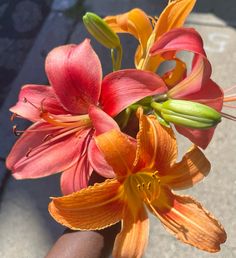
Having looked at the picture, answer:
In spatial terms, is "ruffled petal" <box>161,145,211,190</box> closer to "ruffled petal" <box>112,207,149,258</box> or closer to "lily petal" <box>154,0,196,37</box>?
"ruffled petal" <box>112,207,149,258</box>

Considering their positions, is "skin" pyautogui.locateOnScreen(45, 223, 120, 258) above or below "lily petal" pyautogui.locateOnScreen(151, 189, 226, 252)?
below

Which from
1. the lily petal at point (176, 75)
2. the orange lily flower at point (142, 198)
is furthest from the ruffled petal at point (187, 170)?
the lily petal at point (176, 75)

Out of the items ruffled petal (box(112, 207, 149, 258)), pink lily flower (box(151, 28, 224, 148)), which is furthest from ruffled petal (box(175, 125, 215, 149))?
ruffled petal (box(112, 207, 149, 258))

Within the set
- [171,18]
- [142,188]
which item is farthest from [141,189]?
[171,18]

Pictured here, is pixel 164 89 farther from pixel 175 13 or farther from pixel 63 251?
pixel 63 251

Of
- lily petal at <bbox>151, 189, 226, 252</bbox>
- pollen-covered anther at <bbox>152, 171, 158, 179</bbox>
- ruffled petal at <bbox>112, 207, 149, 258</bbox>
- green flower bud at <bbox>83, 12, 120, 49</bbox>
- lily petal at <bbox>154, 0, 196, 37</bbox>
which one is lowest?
ruffled petal at <bbox>112, 207, 149, 258</bbox>

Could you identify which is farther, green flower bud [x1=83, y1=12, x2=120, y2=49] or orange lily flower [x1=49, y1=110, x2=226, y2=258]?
green flower bud [x1=83, y1=12, x2=120, y2=49]
